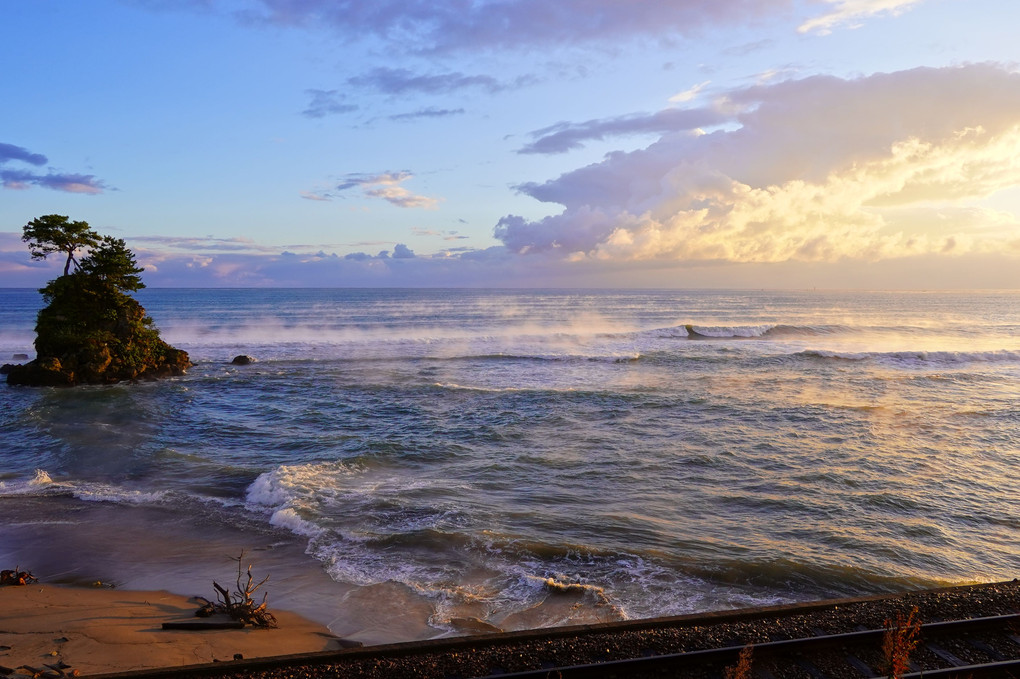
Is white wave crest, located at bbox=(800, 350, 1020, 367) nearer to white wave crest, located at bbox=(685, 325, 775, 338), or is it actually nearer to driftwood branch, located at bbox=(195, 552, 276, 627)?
white wave crest, located at bbox=(685, 325, 775, 338)

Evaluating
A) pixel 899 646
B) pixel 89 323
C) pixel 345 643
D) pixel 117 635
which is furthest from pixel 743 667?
pixel 89 323

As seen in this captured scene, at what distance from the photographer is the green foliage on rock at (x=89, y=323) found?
3272cm

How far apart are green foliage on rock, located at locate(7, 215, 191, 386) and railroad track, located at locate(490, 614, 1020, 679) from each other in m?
35.0

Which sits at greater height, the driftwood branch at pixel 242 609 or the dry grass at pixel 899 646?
the dry grass at pixel 899 646

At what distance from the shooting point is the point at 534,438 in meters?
20.8

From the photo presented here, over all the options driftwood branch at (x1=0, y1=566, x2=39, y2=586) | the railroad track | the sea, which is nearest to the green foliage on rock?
the sea

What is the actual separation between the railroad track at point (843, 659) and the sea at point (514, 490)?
2176 mm

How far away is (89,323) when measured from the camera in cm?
3412

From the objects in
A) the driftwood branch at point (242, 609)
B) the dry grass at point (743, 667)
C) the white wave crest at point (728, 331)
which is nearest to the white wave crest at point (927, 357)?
the white wave crest at point (728, 331)

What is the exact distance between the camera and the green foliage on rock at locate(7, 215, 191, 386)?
32.7 metres

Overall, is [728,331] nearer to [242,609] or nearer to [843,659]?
[843,659]

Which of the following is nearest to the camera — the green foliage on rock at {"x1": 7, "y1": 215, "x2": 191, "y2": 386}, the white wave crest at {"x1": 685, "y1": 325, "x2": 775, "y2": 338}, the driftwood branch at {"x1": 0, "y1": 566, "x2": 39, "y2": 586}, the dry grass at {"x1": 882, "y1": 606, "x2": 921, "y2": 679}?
the dry grass at {"x1": 882, "y1": 606, "x2": 921, "y2": 679}

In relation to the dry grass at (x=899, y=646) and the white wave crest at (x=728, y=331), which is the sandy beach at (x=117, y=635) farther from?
the white wave crest at (x=728, y=331)

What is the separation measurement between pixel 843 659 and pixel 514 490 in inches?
357
